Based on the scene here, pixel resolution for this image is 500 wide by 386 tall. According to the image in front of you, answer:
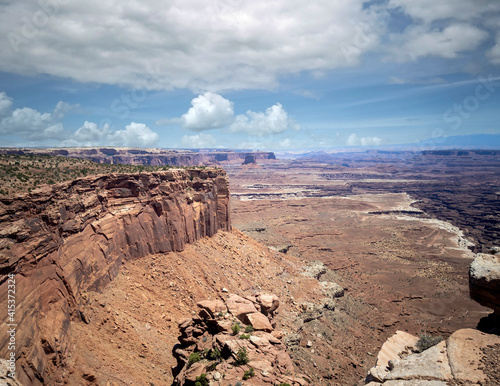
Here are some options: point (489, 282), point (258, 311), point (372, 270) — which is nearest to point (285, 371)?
point (258, 311)

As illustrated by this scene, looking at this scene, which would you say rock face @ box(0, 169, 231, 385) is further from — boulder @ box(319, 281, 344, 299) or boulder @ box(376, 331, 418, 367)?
boulder @ box(376, 331, 418, 367)

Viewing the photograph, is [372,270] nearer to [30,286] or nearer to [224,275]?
[224,275]

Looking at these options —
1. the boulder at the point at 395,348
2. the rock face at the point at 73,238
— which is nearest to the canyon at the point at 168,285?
the rock face at the point at 73,238

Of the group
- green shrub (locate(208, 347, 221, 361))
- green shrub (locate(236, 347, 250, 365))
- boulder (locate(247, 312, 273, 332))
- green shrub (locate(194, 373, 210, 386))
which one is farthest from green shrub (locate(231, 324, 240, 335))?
green shrub (locate(194, 373, 210, 386))

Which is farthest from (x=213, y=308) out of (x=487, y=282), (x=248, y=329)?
(x=487, y=282)

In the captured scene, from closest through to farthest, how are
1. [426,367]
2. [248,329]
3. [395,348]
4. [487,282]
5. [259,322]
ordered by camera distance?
[426,367] < [487,282] < [248,329] < [259,322] < [395,348]

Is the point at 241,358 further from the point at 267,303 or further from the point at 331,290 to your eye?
the point at 331,290

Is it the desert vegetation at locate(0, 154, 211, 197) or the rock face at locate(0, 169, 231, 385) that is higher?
the desert vegetation at locate(0, 154, 211, 197)
